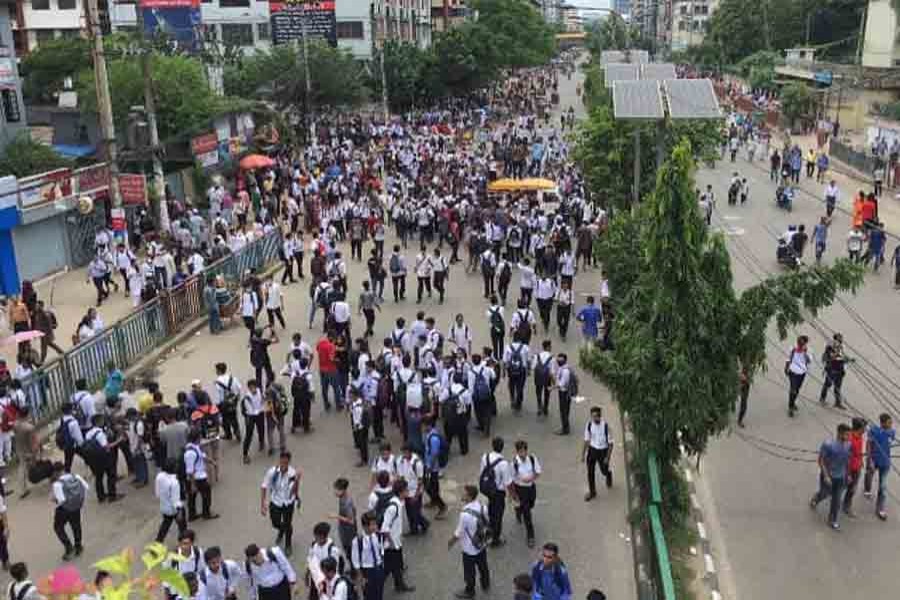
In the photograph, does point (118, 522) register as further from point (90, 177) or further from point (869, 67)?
point (869, 67)

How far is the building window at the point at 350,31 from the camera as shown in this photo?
64.3 meters

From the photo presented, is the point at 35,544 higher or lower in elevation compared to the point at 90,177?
lower

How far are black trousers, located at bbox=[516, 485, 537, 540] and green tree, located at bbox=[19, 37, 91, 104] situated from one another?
4412 cm

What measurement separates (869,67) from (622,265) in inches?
2034

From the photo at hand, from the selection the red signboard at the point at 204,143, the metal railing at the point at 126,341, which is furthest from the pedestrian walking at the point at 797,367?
the red signboard at the point at 204,143

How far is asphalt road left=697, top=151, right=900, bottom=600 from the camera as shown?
30.8ft

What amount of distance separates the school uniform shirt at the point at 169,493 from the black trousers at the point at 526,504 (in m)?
3.56

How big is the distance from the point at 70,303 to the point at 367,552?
47.8 ft

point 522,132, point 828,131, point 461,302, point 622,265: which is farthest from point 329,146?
point 622,265

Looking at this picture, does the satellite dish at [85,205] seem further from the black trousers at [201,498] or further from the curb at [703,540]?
the curb at [703,540]

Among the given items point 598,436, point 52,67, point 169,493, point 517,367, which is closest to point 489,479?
point 598,436

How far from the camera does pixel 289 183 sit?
31734 mm

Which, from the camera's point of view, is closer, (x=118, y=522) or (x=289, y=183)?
(x=118, y=522)

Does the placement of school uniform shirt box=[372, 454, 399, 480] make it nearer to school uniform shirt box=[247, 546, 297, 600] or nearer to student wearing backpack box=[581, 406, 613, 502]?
school uniform shirt box=[247, 546, 297, 600]
